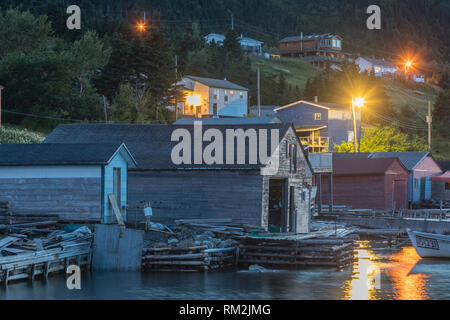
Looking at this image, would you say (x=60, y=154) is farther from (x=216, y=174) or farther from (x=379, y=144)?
(x=379, y=144)

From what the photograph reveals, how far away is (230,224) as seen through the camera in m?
41.2

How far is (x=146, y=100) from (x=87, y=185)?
46.4 meters

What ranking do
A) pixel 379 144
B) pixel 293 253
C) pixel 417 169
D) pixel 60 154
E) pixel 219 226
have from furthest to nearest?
pixel 379 144, pixel 417 169, pixel 219 226, pixel 60 154, pixel 293 253

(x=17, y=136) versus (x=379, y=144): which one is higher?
(x=379, y=144)

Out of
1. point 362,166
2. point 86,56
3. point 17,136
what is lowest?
point 362,166

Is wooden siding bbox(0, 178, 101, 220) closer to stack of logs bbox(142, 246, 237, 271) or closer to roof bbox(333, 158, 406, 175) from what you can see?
stack of logs bbox(142, 246, 237, 271)

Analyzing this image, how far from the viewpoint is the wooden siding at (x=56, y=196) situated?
37.2 meters

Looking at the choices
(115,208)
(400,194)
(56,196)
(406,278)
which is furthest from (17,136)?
(406,278)

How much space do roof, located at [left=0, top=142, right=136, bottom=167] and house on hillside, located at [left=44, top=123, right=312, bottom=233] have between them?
12.8ft

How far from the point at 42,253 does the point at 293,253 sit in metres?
12.1

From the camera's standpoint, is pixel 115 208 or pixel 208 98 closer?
pixel 115 208

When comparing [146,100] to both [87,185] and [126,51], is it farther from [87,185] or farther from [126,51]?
[87,185]

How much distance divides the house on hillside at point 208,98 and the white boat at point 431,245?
68.9 m

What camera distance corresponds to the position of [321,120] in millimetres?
100250
